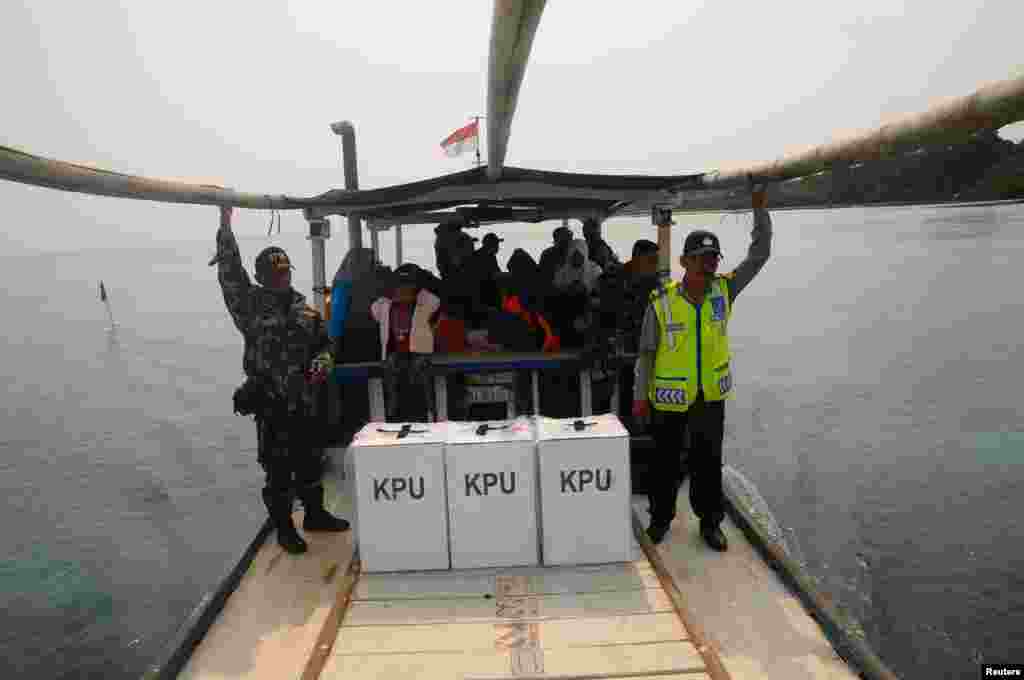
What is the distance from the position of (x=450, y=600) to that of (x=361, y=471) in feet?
3.12

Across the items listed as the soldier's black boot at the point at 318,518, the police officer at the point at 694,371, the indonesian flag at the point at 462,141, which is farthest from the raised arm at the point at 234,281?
the indonesian flag at the point at 462,141

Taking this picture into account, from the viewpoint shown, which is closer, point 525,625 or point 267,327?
point 525,625

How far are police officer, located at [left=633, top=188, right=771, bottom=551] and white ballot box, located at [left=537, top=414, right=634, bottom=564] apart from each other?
636 mm

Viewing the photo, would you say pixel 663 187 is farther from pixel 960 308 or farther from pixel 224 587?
pixel 960 308

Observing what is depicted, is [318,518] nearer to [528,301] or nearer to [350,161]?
[528,301]

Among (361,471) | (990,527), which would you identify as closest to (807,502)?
(990,527)

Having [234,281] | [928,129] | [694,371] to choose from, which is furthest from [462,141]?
[928,129]

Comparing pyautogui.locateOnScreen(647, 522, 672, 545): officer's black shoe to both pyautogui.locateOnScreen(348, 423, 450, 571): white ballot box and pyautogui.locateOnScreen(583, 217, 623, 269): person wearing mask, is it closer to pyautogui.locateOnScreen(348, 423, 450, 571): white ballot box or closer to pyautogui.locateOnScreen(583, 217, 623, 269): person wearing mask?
pyautogui.locateOnScreen(348, 423, 450, 571): white ballot box

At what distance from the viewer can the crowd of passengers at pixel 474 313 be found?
6188 mm

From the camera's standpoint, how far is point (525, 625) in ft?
12.2

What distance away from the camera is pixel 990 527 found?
1118 centimetres

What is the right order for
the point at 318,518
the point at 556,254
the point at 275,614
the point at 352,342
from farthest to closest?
1. the point at 556,254
2. the point at 352,342
3. the point at 318,518
4. the point at 275,614

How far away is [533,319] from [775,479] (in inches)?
386

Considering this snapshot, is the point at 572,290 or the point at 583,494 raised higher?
the point at 572,290
